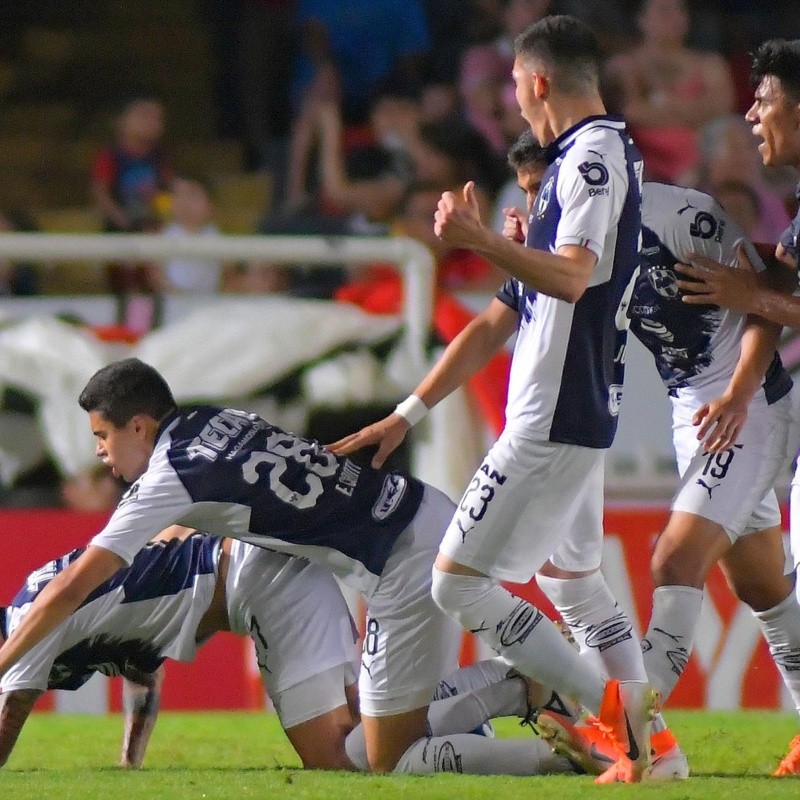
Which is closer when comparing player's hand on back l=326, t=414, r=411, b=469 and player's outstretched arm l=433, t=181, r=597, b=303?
player's outstretched arm l=433, t=181, r=597, b=303

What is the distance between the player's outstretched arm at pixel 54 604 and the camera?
12.9ft

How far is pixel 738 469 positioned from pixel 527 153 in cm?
109

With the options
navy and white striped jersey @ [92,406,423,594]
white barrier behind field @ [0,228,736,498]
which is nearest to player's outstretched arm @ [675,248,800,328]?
navy and white striped jersey @ [92,406,423,594]

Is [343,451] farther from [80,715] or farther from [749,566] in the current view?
[80,715]

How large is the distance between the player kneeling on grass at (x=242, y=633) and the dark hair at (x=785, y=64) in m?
1.83

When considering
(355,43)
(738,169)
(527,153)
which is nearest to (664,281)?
(527,153)

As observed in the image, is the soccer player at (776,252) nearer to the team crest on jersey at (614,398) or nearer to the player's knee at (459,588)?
the team crest on jersey at (614,398)

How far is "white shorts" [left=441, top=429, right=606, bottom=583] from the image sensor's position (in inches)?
154

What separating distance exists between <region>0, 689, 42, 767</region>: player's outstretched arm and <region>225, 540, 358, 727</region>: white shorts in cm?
63

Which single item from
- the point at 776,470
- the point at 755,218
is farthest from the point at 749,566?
the point at 755,218

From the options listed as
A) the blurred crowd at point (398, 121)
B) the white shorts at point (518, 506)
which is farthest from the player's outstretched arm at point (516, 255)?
the blurred crowd at point (398, 121)

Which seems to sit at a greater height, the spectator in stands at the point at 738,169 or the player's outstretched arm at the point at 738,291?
the spectator in stands at the point at 738,169

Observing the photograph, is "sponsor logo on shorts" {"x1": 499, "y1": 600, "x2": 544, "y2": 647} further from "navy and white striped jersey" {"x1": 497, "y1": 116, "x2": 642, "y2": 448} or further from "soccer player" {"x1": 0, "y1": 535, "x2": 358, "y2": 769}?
"soccer player" {"x1": 0, "y1": 535, "x2": 358, "y2": 769}

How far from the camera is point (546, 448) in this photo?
3.92 m
